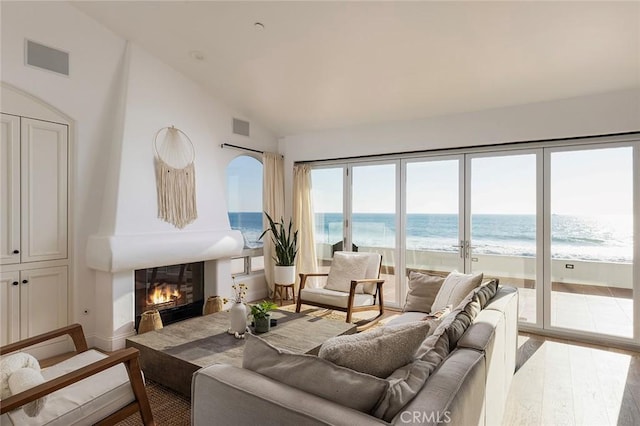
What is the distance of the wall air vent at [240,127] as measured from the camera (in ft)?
16.5

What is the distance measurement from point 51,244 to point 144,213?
2.74 ft

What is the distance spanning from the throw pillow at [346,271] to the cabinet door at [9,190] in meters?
3.11

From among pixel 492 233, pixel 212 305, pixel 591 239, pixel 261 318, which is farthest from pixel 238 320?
pixel 591 239

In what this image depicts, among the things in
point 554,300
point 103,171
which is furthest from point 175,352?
point 554,300

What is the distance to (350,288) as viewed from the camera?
3.87 meters

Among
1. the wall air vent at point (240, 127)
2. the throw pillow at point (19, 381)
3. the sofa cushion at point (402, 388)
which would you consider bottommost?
the throw pillow at point (19, 381)

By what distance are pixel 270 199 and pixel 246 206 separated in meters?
0.38

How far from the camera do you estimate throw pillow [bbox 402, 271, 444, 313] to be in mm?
3156

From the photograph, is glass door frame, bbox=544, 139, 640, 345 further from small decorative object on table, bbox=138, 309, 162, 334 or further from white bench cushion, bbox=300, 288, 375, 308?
small decorative object on table, bbox=138, 309, 162, 334

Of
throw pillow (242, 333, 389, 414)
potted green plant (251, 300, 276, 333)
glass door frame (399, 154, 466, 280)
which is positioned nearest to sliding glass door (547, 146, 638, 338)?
glass door frame (399, 154, 466, 280)

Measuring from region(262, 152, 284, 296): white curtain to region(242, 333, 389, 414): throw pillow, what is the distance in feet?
13.0

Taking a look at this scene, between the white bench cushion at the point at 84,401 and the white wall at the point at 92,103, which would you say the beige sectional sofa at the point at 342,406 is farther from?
the white wall at the point at 92,103

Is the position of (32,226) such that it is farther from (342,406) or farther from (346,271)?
(342,406)

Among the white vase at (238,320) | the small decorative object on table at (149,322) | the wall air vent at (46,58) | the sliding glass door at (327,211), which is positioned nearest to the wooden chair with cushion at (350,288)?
the sliding glass door at (327,211)
